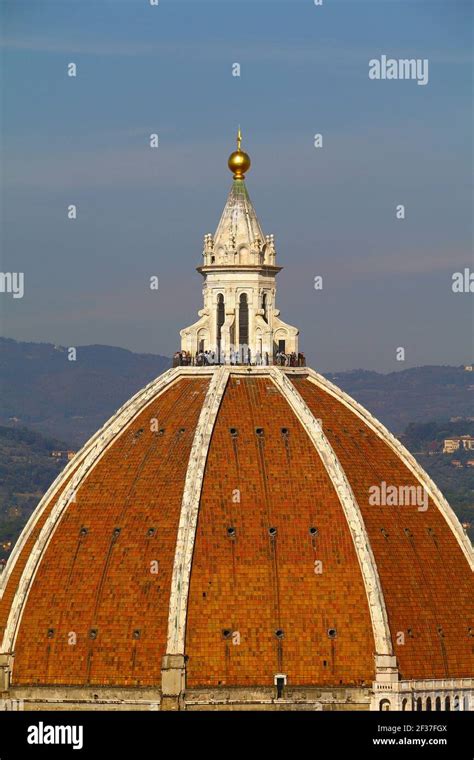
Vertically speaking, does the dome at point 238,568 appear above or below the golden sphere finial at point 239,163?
below

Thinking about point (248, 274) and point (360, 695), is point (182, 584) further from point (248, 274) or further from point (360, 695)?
point (248, 274)

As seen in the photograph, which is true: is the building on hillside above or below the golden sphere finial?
below

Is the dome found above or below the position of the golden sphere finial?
below

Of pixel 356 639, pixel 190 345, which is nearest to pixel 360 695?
pixel 356 639
